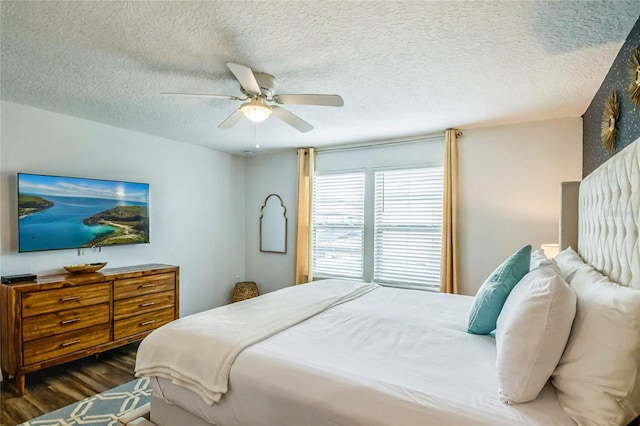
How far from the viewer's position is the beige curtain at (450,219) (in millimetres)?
3672

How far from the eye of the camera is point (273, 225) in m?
5.10

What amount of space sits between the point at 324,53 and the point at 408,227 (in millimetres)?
2657

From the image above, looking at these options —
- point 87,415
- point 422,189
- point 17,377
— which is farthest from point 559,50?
point 17,377

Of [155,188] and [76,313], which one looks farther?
[155,188]

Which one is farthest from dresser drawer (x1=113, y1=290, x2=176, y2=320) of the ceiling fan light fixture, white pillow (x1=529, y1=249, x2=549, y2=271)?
white pillow (x1=529, y1=249, x2=549, y2=271)

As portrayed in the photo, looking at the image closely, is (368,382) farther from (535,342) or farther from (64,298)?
(64,298)

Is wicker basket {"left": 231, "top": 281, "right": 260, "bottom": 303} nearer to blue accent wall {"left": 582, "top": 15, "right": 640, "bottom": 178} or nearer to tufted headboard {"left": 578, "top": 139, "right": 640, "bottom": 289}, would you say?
tufted headboard {"left": 578, "top": 139, "right": 640, "bottom": 289}

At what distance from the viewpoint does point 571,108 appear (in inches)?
117

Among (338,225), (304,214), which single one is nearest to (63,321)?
(304,214)

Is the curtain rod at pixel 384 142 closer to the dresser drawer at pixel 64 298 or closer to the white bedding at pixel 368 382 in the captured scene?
the white bedding at pixel 368 382

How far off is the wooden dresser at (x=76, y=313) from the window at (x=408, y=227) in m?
2.68

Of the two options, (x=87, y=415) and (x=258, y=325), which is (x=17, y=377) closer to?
(x=87, y=415)

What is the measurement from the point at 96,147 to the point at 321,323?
3200 millimetres

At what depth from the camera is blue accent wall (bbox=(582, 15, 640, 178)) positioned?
68.9 inches
